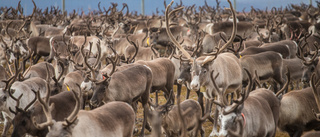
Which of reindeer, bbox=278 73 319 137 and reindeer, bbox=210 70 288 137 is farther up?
reindeer, bbox=210 70 288 137

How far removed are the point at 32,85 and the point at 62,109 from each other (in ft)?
3.91

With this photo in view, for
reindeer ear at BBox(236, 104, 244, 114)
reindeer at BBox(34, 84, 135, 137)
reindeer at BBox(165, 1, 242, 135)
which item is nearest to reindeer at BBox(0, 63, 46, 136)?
reindeer at BBox(34, 84, 135, 137)

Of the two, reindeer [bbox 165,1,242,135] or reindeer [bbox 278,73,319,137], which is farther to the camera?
reindeer [bbox 165,1,242,135]

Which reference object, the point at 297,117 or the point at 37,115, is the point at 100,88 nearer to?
the point at 37,115

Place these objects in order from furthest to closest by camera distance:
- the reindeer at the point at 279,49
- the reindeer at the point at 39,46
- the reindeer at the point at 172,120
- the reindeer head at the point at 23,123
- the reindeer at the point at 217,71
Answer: the reindeer at the point at 39,46
the reindeer at the point at 279,49
the reindeer at the point at 217,71
the reindeer at the point at 172,120
the reindeer head at the point at 23,123

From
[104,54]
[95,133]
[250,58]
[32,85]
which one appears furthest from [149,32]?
[95,133]

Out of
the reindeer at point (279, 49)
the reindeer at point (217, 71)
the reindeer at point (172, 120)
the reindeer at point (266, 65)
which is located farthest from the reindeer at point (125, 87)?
the reindeer at point (279, 49)

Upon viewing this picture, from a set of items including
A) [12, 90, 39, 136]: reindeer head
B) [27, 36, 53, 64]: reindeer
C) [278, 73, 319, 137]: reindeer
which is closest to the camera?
[12, 90, 39, 136]: reindeer head

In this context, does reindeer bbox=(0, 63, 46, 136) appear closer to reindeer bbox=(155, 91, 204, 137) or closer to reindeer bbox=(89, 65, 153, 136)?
reindeer bbox=(89, 65, 153, 136)

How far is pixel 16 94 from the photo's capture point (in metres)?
5.39

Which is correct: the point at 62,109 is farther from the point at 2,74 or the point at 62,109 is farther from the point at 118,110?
the point at 2,74

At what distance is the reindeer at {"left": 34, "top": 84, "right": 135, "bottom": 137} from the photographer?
3.52 m

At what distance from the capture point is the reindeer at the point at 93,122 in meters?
3.52

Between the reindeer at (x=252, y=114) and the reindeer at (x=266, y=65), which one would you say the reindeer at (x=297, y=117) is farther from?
the reindeer at (x=266, y=65)
